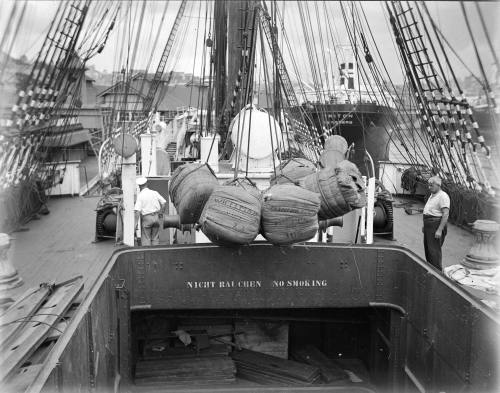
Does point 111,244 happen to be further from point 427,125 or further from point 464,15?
point 464,15

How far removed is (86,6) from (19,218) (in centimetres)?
473

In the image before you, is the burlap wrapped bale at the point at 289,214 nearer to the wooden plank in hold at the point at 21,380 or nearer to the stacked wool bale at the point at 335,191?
the stacked wool bale at the point at 335,191

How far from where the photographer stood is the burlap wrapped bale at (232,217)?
404 centimetres

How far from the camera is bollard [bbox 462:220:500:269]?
6961mm

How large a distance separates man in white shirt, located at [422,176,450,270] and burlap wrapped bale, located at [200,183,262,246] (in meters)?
3.57

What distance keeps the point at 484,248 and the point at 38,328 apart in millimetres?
5722

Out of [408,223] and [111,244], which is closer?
[111,244]

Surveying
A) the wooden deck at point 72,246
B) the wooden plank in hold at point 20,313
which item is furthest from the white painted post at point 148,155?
the wooden plank in hold at point 20,313

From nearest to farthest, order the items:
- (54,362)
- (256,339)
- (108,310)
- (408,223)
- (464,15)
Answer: (464,15)
(54,362)
(108,310)
(256,339)
(408,223)

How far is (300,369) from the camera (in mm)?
5215

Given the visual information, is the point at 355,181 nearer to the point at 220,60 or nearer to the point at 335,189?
the point at 335,189

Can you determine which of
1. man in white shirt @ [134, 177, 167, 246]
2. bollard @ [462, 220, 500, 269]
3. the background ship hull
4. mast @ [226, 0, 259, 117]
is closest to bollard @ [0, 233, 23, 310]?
man in white shirt @ [134, 177, 167, 246]

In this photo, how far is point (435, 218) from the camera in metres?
6.87

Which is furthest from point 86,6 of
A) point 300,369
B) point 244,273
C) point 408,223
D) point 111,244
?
point 408,223
